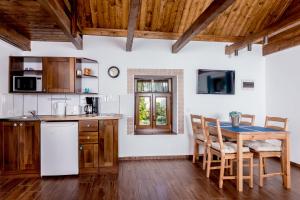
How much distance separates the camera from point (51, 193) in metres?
2.99

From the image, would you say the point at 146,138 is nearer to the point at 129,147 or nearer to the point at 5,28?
the point at 129,147

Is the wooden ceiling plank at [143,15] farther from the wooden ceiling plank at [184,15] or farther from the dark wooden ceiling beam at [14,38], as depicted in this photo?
the dark wooden ceiling beam at [14,38]

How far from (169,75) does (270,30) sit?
2.04 meters

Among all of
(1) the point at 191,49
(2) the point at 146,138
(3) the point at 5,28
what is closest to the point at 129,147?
(2) the point at 146,138

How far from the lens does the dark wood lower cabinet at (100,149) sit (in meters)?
3.71

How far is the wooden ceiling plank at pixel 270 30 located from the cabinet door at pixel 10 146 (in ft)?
13.9

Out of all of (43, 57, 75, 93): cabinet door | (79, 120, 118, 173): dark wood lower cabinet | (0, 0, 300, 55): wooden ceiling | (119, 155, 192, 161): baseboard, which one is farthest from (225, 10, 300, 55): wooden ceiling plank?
(43, 57, 75, 93): cabinet door

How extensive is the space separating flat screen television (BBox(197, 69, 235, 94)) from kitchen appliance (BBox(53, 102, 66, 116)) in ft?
9.18

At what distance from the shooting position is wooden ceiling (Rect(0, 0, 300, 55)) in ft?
11.2

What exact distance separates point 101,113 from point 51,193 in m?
1.87

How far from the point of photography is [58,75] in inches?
157

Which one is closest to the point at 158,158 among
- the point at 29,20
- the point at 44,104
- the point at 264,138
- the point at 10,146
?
the point at 264,138

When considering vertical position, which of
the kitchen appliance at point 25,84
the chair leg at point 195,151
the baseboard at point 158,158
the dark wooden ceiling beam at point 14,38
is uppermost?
the dark wooden ceiling beam at point 14,38

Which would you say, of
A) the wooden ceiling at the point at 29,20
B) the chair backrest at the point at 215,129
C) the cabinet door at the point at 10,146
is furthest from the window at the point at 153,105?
the cabinet door at the point at 10,146
